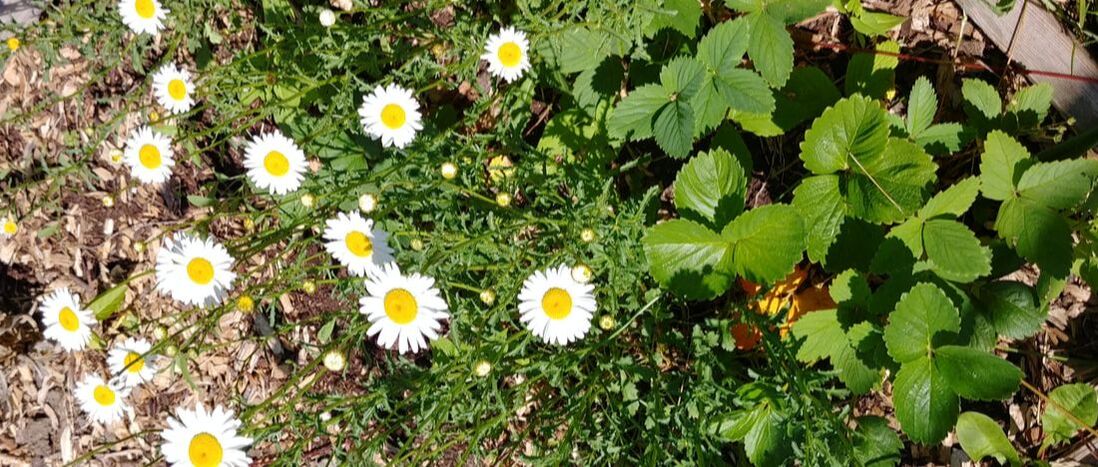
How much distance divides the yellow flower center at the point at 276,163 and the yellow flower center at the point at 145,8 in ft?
2.24

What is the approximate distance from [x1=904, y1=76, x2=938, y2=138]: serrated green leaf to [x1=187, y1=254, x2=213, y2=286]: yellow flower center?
2125 millimetres

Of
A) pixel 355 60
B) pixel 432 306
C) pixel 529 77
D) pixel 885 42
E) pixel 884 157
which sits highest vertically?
pixel 355 60

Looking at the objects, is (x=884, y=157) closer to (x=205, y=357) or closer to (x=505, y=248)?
(x=505, y=248)

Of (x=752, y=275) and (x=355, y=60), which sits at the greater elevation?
(x=355, y=60)

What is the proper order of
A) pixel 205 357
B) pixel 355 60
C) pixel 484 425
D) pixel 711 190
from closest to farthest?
pixel 484 425 < pixel 711 190 < pixel 355 60 < pixel 205 357

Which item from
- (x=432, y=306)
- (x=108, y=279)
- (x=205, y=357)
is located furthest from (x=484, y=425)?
(x=108, y=279)

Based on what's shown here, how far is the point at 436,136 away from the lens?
2.62 m

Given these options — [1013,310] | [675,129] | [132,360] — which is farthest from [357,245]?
[1013,310]

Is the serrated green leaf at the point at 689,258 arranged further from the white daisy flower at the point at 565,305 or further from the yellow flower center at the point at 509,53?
the yellow flower center at the point at 509,53

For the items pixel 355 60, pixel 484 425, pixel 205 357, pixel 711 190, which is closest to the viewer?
pixel 484 425

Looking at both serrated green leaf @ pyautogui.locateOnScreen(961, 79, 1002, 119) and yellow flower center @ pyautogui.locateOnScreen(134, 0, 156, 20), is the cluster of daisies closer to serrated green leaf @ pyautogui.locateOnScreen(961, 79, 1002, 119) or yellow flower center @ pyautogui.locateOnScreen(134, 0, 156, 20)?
yellow flower center @ pyautogui.locateOnScreen(134, 0, 156, 20)

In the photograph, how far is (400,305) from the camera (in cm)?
210

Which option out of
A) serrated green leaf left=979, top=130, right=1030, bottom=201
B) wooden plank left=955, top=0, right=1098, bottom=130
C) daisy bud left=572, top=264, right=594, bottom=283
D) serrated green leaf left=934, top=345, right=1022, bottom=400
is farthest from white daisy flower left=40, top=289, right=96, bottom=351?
wooden plank left=955, top=0, right=1098, bottom=130

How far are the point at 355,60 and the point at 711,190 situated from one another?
1.24 meters
